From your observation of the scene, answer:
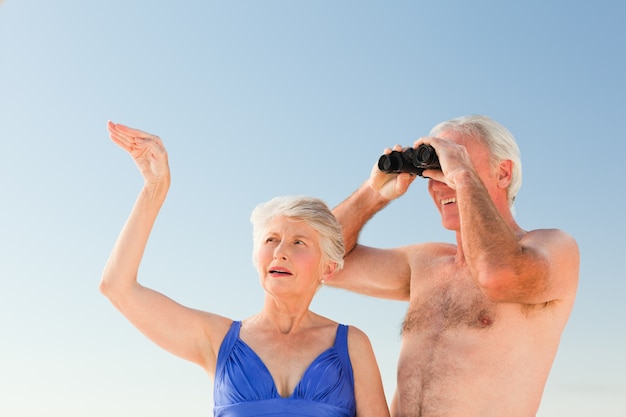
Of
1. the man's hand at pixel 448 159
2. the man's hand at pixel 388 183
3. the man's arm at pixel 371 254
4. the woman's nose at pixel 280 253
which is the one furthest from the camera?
the man's arm at pixel 371 254

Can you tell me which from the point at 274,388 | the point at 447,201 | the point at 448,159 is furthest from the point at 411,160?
the point at 274,388

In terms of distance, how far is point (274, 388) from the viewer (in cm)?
392

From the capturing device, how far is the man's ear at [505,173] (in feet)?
16.6

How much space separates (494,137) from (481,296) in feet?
3.46

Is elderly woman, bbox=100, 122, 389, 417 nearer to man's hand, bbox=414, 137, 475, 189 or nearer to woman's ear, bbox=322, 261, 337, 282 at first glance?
woman's ear, bbox=322, 261, 337, 282

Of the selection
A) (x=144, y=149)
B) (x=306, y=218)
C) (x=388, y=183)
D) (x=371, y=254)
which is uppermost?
(x=388, y=183)

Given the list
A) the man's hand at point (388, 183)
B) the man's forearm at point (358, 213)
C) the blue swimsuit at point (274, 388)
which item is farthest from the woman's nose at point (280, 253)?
the man's forearm at point (358, 213)

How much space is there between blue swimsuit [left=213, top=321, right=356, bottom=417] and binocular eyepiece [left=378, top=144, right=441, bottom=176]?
4.18 feet

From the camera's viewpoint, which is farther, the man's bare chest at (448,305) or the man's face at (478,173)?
the man's face at (478,173)

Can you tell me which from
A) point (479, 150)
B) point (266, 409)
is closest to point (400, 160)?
point (479, 150)

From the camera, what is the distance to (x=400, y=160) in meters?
5.05

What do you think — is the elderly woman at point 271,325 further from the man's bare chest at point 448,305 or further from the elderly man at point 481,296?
the man's bare chest at point 448,305

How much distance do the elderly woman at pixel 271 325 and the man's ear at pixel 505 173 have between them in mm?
1381

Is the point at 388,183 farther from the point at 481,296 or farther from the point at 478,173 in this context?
the point at 481,296
